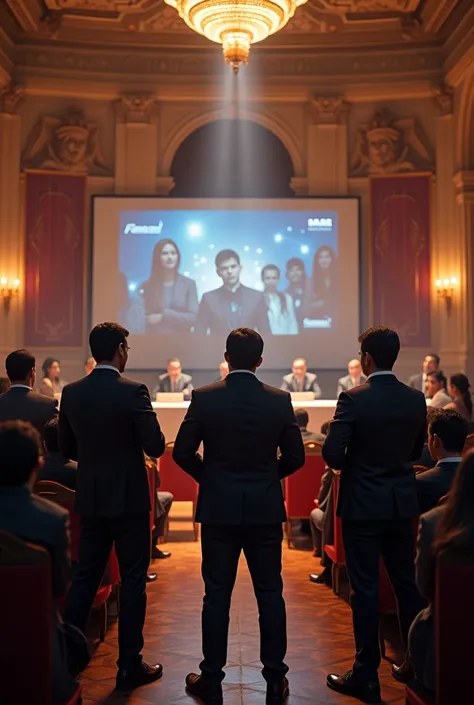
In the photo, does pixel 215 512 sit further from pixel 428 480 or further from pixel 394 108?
pixel 394 108

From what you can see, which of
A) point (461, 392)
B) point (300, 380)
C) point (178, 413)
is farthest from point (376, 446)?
point (300, 380)

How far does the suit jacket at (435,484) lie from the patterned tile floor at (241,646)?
2.57 ft

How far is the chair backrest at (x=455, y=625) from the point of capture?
217 cm

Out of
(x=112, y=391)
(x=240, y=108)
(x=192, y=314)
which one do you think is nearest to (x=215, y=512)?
(x=112, y=391)

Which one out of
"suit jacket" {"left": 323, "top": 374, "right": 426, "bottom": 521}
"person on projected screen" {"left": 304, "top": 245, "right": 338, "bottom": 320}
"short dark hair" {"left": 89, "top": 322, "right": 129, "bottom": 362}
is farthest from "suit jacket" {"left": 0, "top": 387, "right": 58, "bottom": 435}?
"person on projected screen" {"left": 304, "top": 245, "right": 338, "bottom": 320}

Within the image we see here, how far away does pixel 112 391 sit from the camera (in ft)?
10.5

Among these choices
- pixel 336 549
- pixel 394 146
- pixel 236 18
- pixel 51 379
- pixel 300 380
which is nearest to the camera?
pixel 336 549

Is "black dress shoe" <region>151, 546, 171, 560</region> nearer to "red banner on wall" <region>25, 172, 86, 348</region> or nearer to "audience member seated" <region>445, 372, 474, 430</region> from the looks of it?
"audience member seated" <region>445, 372, 474, 430</region>

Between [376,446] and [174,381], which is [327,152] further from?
[376,446]

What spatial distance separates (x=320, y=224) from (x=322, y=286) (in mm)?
839

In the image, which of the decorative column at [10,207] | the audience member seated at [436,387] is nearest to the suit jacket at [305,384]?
the audience member seated at [436,387]

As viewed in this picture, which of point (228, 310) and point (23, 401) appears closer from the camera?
point (23, 401)

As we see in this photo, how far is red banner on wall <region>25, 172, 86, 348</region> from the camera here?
10.5 m

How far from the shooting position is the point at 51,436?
3.98 m
